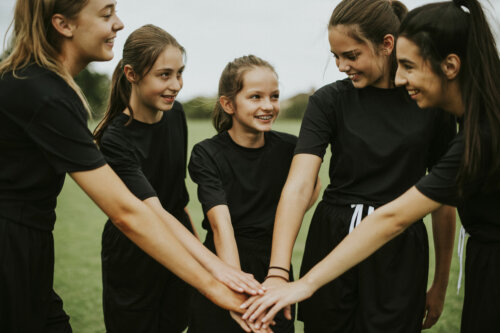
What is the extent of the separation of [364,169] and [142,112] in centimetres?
133

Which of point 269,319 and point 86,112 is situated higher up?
point 86,112

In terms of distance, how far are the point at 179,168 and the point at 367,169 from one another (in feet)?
3.96

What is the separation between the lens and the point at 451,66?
2100 mm

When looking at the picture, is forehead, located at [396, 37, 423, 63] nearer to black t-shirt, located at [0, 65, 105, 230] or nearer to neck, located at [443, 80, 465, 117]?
neck, located at [443, 80, 465, 117]

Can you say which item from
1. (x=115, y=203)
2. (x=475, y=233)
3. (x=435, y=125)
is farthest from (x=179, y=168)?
(x=475, y=233)

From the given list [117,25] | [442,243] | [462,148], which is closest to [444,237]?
[442,243]

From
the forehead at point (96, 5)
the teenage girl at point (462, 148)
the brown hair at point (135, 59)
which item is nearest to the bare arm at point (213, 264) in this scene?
the teenage girl at point (462, 148)

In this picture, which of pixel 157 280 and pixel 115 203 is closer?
pixel 115 203

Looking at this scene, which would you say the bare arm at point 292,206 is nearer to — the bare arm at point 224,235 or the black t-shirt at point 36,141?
the bare arm at point 224,235

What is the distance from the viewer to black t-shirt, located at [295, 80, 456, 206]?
7.66 ft

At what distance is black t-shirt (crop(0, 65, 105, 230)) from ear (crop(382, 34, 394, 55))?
4.47ft

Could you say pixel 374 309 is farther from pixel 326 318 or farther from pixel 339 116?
pixel 339 116

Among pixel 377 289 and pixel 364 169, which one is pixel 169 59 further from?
pixel 377 289

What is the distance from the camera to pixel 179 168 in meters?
3.12
